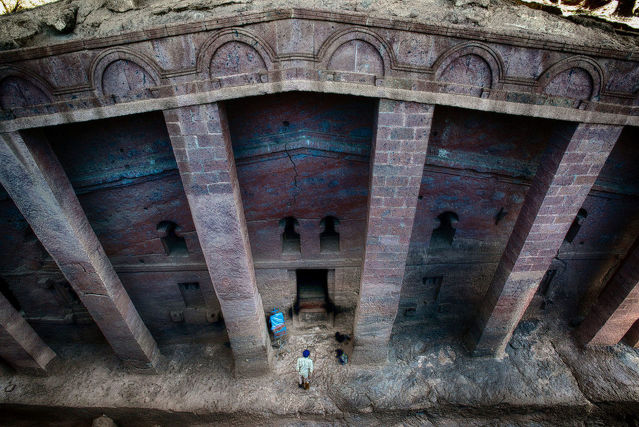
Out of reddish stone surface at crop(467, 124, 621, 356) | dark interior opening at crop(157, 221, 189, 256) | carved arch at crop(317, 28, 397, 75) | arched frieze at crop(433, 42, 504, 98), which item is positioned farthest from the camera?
dark interior opening at crop(157, 221, 189, 256)

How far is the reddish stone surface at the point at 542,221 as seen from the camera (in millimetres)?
4566

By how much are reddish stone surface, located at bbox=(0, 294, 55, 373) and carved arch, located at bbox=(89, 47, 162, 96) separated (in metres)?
4.67

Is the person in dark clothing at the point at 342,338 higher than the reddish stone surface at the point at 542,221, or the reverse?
the reddish stone surface at the point at 542,221

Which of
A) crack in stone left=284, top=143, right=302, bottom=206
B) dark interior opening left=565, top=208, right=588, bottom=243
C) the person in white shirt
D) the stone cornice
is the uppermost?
the stone cornice

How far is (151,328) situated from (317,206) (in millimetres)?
4543

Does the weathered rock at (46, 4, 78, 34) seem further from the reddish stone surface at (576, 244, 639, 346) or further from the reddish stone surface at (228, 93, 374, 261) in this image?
the reddish stone surface at (576, 244, 639, 346)

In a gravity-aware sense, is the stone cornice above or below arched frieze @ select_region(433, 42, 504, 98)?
above

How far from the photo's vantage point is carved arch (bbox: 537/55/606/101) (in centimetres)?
397

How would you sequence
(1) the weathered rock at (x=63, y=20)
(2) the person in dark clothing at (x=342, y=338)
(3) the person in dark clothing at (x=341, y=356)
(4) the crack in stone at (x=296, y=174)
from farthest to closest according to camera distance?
(2) the person in dark clothing at (x=342, y=338) < (3) the person in dark clothing at (x=341, y=356) < (4) the crack in stone at (x=296, y=174) < (1) the weathered rock at (x=63, y=20)

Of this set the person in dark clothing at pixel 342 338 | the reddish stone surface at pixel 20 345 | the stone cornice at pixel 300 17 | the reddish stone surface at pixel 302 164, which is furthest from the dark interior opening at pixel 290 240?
the reddish stone surface at pixel 20 345

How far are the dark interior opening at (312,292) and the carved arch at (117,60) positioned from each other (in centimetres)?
480

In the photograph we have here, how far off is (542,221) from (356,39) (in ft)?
12.3

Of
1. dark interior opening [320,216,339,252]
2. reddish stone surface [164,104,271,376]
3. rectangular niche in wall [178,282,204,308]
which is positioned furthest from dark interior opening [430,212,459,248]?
rectangular niche in wall [178,282,204,308]

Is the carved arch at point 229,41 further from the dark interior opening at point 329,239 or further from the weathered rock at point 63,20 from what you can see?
the dark interior opening at point 329,239
